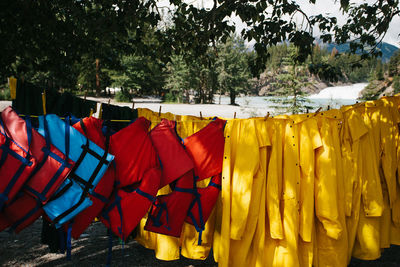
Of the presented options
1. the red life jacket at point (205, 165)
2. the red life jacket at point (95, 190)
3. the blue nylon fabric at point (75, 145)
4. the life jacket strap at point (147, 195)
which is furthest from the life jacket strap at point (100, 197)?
the red life jacket at point (205, 165)

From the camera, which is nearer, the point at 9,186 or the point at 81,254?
the point at 9,186

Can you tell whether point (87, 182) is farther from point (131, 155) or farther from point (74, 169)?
point (131, 155)

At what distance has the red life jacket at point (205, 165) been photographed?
271 cm

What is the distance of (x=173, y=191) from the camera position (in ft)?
8.59

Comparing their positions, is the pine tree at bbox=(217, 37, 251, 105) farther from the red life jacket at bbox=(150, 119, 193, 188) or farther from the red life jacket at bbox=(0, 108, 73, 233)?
the red life jacket at bbox=(0, 108, 73, 233)

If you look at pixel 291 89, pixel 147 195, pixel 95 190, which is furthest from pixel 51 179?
pixel 291 89

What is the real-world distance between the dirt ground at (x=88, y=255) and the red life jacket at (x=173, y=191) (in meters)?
1.48

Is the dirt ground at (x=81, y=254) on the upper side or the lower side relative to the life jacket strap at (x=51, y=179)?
lower

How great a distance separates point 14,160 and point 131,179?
0.92 metres

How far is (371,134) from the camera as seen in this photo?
3053 millimetres

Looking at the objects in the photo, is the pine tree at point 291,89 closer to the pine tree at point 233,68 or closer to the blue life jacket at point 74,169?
the blue life jacket at point 74,169

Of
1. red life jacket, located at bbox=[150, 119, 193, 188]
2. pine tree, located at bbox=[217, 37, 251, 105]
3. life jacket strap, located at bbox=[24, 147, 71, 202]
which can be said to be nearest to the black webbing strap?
life jacket strap, located at bbox=[24, 147, 71, 202]

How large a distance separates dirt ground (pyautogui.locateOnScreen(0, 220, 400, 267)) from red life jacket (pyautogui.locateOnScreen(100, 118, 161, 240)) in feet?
5.46

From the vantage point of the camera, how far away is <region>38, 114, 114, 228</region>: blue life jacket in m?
2.23
